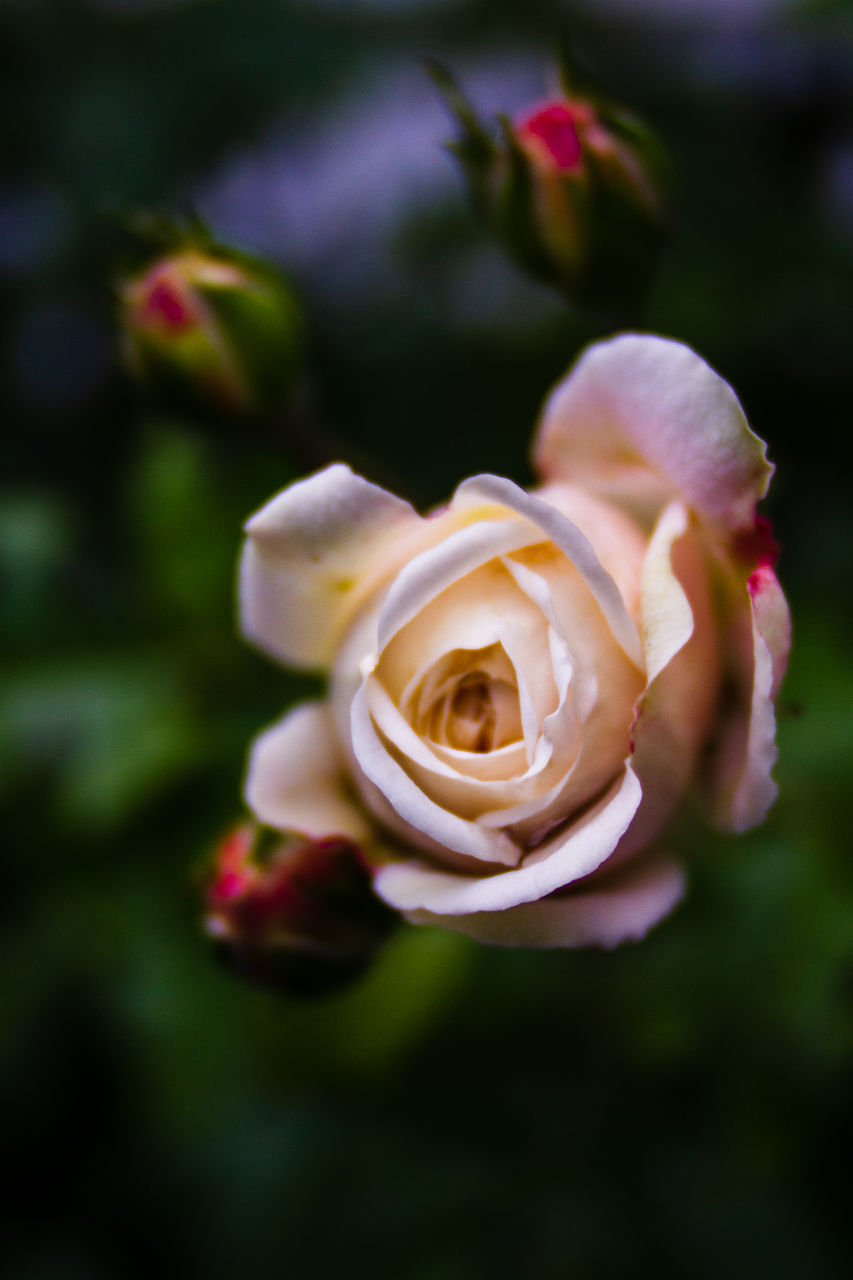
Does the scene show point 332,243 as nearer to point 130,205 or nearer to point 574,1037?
point 130,205

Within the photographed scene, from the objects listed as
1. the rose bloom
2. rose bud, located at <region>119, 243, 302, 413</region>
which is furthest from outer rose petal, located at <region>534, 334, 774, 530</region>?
rose bud, located at <region>119, 243, 302, 413</region>

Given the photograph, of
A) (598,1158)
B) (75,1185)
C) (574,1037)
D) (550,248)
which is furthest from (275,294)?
(75,1185)

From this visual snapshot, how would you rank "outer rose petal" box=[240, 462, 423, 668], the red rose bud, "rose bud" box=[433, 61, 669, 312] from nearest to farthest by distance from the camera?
"outer rose petal" box=[240, 462, 423, 668]
the red rose bud
"rose bud" box=[433, 61, 669, 312]

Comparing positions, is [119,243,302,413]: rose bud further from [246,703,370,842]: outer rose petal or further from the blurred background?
[246,703,370,842]: outer rose petal

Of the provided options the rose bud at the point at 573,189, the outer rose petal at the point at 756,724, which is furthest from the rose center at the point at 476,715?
the rose bud at the point at 573,189

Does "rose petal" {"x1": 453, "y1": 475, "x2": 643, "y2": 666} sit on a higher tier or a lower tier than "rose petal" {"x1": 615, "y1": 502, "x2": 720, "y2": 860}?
higher

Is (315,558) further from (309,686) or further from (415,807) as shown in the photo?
(309,686)
